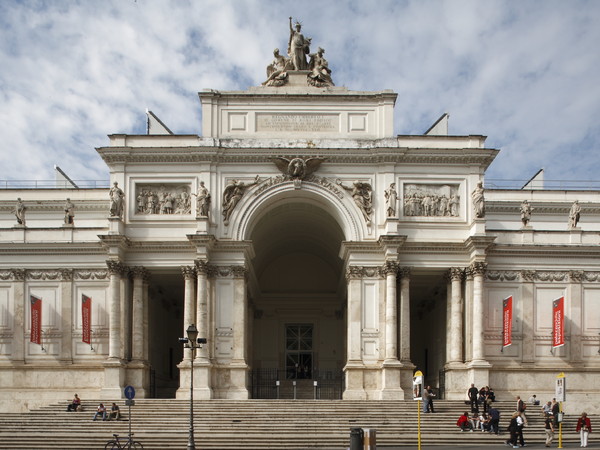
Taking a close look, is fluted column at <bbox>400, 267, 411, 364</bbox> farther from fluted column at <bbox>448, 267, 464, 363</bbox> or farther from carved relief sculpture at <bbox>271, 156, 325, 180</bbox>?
carved relief sculpture at <bbox>271, 156, 325, 180</bbox>

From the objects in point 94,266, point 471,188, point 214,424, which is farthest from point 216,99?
point 214,424

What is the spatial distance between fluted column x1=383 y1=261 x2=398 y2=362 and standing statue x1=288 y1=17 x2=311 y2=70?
11.8 metres

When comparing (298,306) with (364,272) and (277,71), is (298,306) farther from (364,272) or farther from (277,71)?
(277,71)

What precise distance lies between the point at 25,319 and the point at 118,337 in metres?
5.30

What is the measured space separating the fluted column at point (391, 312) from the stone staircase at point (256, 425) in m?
3.15

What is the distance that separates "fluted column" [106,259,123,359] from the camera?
37.5 metres

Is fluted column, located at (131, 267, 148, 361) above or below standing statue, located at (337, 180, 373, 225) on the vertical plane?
below

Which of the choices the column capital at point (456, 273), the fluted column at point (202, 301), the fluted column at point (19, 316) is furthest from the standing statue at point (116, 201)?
the column capital at point (456, 273)

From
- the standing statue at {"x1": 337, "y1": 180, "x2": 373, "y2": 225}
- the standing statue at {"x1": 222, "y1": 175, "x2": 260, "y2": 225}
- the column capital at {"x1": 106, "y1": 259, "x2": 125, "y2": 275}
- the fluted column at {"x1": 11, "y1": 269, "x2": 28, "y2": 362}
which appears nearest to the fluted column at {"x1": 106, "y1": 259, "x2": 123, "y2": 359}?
the column capital at {"x1": 106, "y1": 259, "x2": 125, "y2": 275}

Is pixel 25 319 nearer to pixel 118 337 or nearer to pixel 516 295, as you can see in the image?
pixel 118 337

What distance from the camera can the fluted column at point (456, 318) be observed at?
125 feet

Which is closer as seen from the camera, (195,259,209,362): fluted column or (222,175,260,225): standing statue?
(195,259,209,362): fluted column

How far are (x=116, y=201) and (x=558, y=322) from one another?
22.5 meters

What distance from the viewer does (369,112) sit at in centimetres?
4025
